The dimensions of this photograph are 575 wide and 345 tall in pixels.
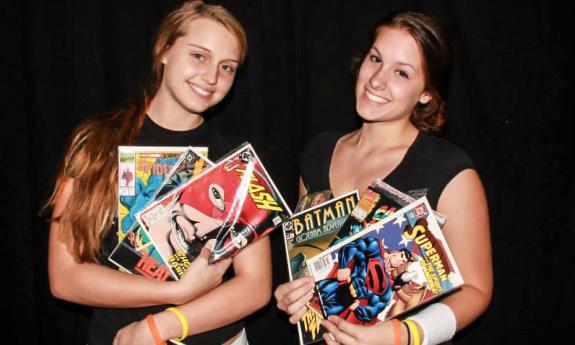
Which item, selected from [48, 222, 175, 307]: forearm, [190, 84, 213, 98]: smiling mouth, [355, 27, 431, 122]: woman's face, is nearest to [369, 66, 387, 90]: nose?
[355, 27, 431, 122]: woman's face

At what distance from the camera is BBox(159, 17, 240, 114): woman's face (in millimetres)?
1448

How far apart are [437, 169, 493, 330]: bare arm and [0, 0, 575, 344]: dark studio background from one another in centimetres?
66

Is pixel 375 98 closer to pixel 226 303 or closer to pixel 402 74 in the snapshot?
pixel 402 74

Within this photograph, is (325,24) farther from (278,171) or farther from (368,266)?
(368,266)

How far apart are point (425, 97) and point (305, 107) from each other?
2.05 feet

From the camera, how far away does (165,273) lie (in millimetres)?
1341

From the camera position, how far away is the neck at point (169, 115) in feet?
4.97

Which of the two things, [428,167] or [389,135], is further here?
[389,135]

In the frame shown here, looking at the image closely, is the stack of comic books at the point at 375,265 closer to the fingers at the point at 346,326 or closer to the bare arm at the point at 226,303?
the fingers at the point at 346,326

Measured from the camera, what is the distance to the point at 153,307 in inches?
56.4

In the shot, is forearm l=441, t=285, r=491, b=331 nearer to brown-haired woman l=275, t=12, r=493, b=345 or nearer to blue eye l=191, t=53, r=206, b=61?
brown-haired woman l=275, t=12, r=493, b=345

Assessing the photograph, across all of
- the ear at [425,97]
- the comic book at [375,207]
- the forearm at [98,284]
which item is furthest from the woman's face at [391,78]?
the forearm at [98,284]

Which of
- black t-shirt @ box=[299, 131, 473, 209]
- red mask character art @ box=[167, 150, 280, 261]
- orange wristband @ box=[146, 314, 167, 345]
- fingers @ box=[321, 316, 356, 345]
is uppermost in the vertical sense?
black t-shirt @ box=[299, 131, 473, 209]

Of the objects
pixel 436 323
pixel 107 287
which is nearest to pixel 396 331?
pixel 436 323
